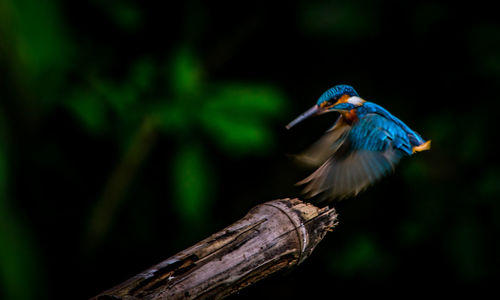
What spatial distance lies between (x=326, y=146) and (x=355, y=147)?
78mm

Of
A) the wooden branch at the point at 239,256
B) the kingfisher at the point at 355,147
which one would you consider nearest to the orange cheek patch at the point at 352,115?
the kingfisher at the point at 355,147

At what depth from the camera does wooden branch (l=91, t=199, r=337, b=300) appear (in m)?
0.80

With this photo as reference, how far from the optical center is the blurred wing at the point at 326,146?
3.49ft

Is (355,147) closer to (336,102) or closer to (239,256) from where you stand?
(336,102)

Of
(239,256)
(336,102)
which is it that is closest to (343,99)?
(336,102)

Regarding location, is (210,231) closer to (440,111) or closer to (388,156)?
(440,111)

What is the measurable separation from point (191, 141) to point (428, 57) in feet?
4.04

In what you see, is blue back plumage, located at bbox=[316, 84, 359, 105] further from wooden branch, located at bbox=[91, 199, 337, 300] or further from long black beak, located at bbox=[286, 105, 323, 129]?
wooden branch, located at bbox=[91, 199, 337, 300]

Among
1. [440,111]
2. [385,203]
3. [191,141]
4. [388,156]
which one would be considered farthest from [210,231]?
[388,156]

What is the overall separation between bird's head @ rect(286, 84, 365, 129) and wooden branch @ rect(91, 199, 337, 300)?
17 cm

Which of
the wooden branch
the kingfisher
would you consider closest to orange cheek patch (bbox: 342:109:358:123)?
the kingfisher

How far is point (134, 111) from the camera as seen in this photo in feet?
6.88

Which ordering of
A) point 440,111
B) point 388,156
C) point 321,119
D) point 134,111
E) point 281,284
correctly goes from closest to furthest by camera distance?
point 388,156 → point 134,111 → point 440,111 → point 321,119 → point 281,284

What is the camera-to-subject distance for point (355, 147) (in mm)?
1024
